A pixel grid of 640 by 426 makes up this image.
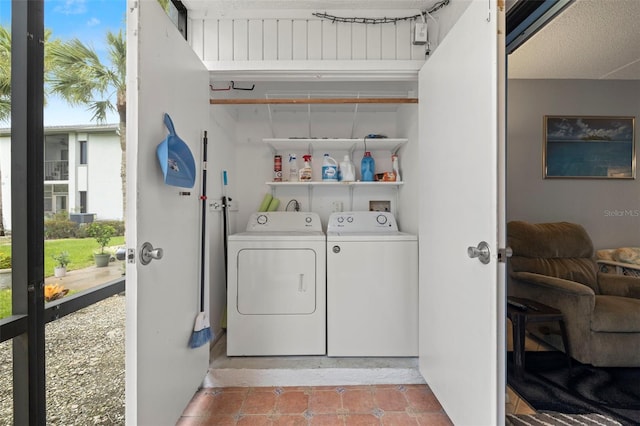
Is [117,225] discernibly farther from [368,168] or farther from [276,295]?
[368,168]

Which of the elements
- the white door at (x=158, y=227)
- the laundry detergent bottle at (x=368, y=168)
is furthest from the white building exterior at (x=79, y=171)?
the laundry detergent bottle at (x=368, y=168)

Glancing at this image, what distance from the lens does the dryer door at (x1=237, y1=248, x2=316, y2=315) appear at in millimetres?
2008

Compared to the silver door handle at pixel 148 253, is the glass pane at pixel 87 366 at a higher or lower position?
lower

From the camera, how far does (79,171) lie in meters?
1.30

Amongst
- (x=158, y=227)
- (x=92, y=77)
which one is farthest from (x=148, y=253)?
(x=92, y=77)

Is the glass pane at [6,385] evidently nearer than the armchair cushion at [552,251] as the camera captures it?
Yes

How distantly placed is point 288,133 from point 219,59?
1.04 metres

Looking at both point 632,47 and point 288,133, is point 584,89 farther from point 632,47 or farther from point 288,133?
point 288,133

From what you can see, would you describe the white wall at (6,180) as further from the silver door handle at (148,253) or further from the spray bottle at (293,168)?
the spray bottle at (293,168)

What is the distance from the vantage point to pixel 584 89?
2816 millimetres

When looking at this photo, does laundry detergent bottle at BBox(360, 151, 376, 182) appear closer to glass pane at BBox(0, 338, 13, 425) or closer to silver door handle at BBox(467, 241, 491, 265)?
silver door handle at BBox(467, 241, 491, 265)

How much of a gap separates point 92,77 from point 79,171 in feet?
1.51

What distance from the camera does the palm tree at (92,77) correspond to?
1.18 metres

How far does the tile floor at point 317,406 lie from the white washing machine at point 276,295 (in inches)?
10.5
